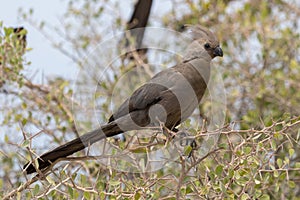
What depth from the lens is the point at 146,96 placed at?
3393 millimetres

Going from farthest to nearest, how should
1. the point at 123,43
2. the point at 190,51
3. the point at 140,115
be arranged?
the point at 123,43
the point at 190,51
the point at 140,115

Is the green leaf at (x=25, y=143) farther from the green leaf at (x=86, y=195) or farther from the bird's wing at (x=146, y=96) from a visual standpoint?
the bird's wing at (x=146, y=96)

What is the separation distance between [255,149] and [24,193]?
1.13 m

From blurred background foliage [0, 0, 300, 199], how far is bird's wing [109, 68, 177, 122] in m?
0.30

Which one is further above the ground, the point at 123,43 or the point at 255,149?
the point at 123,43

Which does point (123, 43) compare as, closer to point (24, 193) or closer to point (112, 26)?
point (112, 26)

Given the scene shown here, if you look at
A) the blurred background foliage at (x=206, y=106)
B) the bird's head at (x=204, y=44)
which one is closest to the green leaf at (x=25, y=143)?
the blurred background foliage at (x=206, y=106)

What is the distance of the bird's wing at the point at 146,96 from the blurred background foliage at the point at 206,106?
0.30 metres

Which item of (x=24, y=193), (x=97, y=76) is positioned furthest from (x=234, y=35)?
(x=24, y=193)

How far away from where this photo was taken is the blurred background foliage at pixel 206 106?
2.77 meters

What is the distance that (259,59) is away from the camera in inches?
203

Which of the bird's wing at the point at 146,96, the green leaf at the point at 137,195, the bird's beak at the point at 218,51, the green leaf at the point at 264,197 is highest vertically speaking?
the bird's beak at the point at 218,51

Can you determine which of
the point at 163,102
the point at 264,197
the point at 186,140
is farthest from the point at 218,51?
the point at 264,197

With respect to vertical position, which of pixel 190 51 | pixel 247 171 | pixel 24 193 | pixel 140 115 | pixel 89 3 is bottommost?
pixel 247 171
